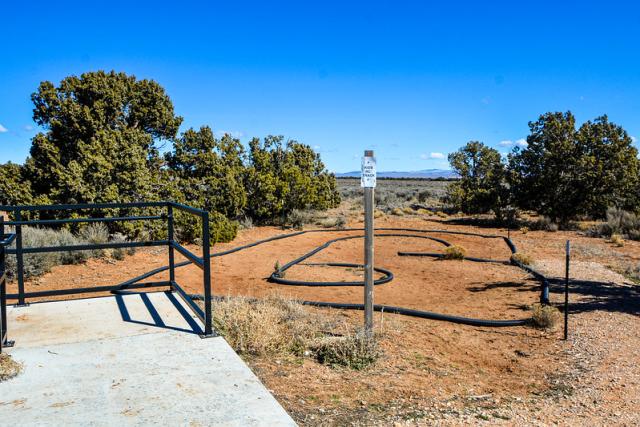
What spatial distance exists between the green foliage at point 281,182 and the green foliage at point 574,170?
30.3 feet

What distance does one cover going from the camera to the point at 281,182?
22.5m

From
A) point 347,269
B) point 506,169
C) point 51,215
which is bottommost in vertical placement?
point 347,269

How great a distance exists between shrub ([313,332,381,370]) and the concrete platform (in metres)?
1.38

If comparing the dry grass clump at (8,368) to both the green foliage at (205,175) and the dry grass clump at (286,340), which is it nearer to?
the dry grass clump at (286,340)

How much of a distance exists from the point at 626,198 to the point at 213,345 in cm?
2277

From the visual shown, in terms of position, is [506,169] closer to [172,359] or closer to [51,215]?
[51,215]

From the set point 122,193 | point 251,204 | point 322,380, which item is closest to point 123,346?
point 322,380

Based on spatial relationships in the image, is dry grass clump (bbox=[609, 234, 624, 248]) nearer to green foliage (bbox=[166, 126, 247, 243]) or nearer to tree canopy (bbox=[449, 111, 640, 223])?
tree canopy (bbox=[449, 111, 640, 223])

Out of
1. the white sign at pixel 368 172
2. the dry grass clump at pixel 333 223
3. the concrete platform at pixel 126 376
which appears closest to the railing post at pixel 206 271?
the concrete platform at pixel 126 376

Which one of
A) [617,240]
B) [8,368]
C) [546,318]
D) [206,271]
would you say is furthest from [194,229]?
[617,240]

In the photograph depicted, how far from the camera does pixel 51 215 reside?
47.2 ft

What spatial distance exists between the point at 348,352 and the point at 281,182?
17.5 metres

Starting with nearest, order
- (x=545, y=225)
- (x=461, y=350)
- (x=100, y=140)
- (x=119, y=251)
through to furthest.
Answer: (x=461, y=350), (x=119, y=251), (x=100, y=140), (x=545, y=225)

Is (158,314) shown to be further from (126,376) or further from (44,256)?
(44,256)
